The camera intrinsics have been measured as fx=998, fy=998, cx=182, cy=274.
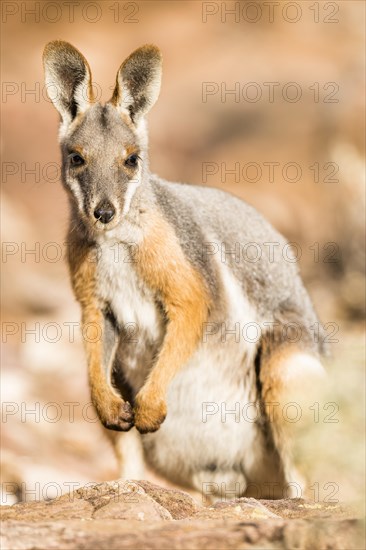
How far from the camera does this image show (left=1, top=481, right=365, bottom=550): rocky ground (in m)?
3.31

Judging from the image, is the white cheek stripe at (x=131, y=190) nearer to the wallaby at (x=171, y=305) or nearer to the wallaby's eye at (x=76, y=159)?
the wallaby at (x=171, y=305)

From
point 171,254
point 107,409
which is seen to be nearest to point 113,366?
point 107,409

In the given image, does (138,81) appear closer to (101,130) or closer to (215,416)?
(101,130)

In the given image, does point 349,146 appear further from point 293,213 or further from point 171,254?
point 171,254

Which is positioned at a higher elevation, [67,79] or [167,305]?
[67,79]

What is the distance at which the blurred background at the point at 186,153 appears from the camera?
10320mm

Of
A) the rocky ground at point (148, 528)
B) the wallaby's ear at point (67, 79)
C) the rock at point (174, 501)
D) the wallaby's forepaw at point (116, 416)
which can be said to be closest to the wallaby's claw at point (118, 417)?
the wallaby's forepaw at point (116, 416)

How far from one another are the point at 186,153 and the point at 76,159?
9.64m

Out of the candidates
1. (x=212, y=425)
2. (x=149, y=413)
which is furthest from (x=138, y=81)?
(x=212, y=425)

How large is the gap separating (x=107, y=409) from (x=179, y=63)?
11.9 meters

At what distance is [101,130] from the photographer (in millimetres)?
5844

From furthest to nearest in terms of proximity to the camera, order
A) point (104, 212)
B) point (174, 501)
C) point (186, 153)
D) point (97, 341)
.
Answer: point (186, 153)
point (97, 341)
point (104, 212)
point (174, 501)

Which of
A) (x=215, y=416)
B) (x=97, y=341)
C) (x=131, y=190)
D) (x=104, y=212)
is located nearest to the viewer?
(x=104, y=212)

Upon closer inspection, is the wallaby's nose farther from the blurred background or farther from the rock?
the blurred background
